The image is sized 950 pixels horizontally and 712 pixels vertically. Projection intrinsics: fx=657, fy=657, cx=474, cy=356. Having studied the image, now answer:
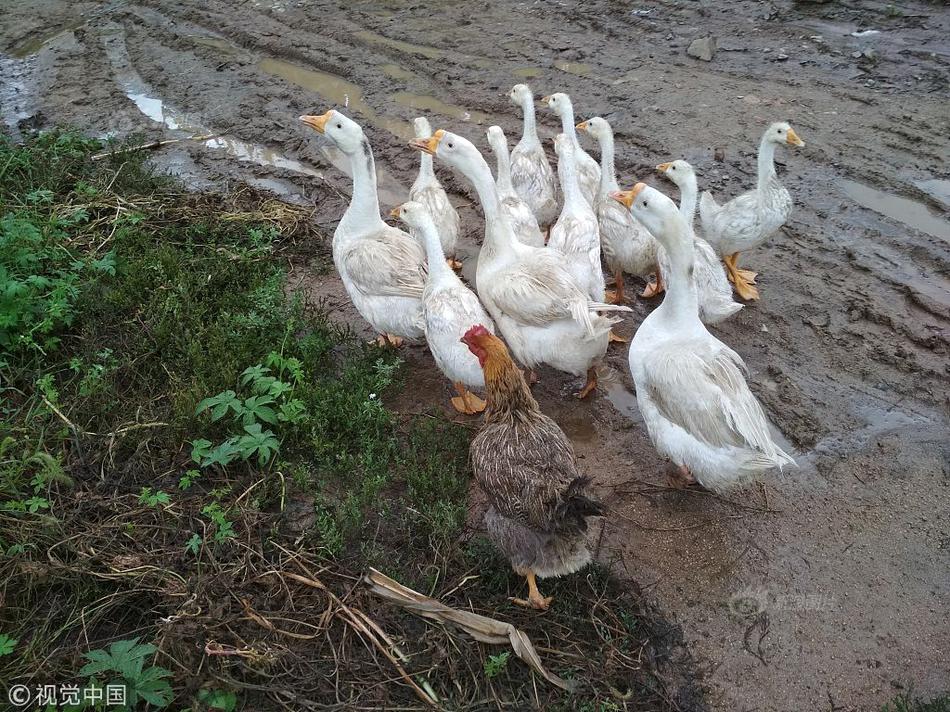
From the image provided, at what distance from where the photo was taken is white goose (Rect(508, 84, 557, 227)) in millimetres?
6176

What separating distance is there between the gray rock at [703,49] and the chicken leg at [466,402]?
6.44 metres

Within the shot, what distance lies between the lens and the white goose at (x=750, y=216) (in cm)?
526

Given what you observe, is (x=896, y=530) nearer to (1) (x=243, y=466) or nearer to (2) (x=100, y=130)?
→ (1) (x=243, y=466)

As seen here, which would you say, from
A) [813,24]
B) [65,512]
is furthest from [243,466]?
[813,24]

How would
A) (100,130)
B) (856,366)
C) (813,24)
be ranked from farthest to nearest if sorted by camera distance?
1. (813,24)
2. (100,130)
3. (856,366)

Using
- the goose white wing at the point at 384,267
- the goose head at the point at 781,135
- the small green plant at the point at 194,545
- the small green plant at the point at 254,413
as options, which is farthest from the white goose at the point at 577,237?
the small green plant at the point at 194,545

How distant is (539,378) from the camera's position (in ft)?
16.4

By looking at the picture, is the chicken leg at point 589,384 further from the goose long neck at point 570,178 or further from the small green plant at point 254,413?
the small green plant at point 254,413

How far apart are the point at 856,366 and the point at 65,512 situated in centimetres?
525

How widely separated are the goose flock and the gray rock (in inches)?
140

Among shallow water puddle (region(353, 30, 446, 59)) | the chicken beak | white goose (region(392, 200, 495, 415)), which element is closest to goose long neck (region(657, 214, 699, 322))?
white goose (region(392, 200, 495, 415))

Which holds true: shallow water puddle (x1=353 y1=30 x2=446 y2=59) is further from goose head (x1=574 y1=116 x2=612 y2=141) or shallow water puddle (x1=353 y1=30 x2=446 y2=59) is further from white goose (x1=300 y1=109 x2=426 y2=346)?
white goose (x1=300 y1=109 x2=426 y2=346)

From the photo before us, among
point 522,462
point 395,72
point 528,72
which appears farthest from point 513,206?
point 395,72

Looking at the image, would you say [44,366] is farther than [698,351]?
Yes
